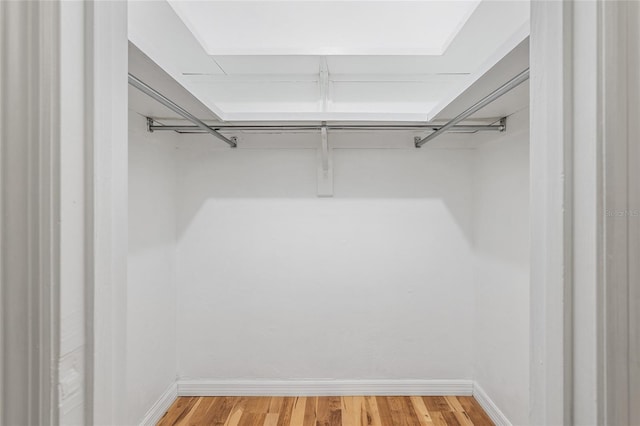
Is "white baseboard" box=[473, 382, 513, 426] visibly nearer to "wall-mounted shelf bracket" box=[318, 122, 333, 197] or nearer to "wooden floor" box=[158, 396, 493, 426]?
"wooden floor" box=[158, 396, 493, 426]

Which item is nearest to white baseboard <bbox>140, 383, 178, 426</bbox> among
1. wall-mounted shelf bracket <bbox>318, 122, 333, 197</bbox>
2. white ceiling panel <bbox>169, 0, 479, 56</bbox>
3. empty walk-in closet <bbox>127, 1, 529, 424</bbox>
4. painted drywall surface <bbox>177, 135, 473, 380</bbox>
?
empty walk-in closet <bbox>127, 1, 529, 424</bbox>

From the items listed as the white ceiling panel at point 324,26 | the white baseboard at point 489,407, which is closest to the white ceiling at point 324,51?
the white ceiling panel at point 324,26

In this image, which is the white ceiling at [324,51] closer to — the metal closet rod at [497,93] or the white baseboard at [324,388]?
the metal closet rod at [497,93]

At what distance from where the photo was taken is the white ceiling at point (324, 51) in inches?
73.9

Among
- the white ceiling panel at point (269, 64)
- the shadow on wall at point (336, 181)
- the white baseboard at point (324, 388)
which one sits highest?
the white ceiling panel at point (269, 64)

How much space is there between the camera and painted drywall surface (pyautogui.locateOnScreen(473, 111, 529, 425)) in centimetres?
187

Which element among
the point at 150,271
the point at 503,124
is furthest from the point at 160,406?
the point at 503,124

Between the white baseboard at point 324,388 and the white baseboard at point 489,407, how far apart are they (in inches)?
2.5

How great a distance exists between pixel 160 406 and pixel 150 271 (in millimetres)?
817

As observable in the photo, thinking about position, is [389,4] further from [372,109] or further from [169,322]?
[169,322]

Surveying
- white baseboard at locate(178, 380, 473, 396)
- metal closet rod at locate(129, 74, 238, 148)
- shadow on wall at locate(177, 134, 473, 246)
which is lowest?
white baseboard at locate(178, 380, 473, 396)

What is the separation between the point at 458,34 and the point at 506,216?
97 cm

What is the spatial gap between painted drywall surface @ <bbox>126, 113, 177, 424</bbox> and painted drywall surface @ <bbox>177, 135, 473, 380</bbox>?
118mm

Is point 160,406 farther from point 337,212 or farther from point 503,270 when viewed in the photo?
point 503,270
